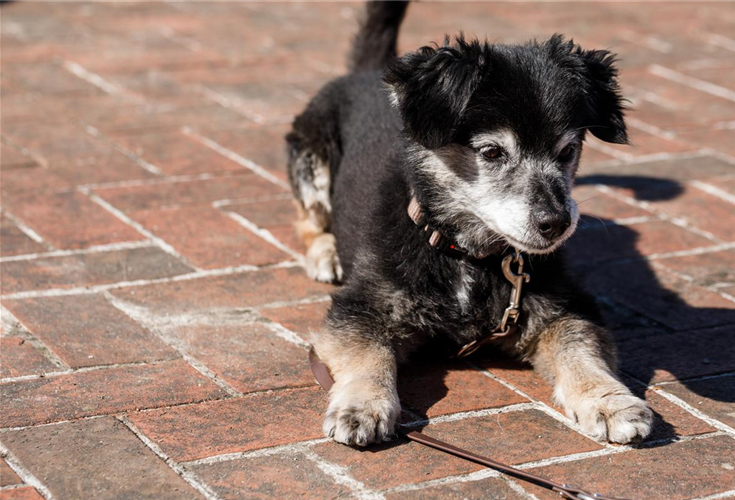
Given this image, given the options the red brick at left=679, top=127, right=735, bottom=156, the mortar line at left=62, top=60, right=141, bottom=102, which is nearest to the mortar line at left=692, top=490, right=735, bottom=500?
the red brick at left=679, top=127, right=735, bottom=156

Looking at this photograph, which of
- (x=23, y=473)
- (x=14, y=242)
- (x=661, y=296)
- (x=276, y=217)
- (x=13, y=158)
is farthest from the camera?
(x=13, y=158)

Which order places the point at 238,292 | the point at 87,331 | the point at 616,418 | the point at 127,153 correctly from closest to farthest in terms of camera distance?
the point at 616,418 → the point at 87,331 → the point at 238,292 → the point at 127,153

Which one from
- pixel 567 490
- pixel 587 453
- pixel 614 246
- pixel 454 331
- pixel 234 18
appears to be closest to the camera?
pixel 567 490

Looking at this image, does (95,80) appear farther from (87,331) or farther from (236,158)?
(87,331)

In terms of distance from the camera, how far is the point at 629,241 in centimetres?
505

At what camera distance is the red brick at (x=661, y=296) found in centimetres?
427

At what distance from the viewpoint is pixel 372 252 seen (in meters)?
3.71

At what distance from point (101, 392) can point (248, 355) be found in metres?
0.60

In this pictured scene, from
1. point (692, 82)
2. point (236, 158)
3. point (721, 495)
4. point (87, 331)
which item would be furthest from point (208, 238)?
point (692, 82)

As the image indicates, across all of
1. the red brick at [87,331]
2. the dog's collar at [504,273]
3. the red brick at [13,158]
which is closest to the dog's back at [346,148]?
the dog's collar at [504,273]

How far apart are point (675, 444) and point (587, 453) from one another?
1.05 ft

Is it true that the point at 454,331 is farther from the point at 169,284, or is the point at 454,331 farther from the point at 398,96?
the point at 169,284

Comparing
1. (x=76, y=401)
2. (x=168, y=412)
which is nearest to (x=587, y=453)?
(x=168, y=412)

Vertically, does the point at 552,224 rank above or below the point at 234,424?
above
